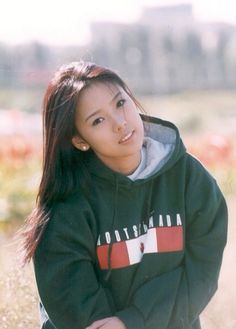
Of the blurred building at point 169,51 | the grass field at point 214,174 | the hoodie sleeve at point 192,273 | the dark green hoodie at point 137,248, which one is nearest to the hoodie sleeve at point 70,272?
the dark green hoodie at point 137,248

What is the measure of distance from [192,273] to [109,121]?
51 centimetres

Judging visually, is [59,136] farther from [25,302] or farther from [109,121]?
[25,302]

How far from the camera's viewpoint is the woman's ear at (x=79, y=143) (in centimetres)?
278

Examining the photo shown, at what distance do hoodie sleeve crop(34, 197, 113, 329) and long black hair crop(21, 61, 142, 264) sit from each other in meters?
0.05

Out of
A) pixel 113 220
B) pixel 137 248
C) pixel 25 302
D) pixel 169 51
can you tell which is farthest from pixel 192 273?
pixel 169 51

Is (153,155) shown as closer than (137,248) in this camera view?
No

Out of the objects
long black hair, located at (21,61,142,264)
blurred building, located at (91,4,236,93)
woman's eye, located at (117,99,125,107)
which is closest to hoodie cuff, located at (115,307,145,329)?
long black hair, located at (21,61,142,264)

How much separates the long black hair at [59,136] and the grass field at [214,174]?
0.65 m

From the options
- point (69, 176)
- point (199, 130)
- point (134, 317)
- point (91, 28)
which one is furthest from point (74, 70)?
point (91, 28)

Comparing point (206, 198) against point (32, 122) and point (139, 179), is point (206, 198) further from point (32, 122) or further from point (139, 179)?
point (32, 122)

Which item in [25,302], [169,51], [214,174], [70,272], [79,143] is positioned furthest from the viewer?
[169,51]

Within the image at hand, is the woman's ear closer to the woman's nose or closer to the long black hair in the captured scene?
the long black hair

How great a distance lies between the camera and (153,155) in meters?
2.86

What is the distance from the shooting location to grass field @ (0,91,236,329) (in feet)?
11.3
